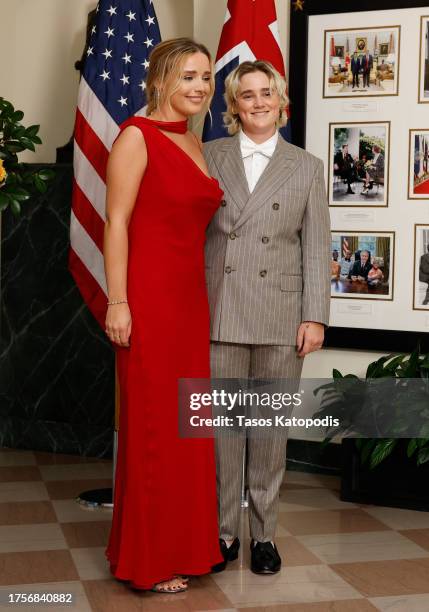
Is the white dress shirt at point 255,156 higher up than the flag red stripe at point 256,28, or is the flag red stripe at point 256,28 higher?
the flag red stripe at point 256,28

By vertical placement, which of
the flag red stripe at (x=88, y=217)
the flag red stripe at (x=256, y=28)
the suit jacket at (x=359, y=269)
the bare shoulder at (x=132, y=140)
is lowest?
the suit jacket at (x=359, y=269)

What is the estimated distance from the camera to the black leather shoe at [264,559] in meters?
3.52

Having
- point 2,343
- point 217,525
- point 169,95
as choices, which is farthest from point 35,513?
point 169,95

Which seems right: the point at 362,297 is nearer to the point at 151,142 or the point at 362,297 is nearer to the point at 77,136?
the point at 77,136

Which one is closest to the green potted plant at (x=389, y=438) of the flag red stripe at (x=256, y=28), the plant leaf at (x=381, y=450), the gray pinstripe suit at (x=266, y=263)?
the plant leaf at (x=381, y=450)

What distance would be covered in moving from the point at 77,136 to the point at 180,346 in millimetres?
1715

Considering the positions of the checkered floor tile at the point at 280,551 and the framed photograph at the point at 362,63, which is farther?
the framed photograph at the point at 362,63

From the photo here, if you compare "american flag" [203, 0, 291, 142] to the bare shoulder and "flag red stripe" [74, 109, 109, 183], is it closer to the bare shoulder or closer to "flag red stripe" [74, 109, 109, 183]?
"flag red stripe" [74, 109, 109, 183]

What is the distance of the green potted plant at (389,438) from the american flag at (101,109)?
1.37 m

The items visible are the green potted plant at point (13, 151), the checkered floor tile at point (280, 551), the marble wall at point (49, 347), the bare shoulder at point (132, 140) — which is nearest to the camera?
the bare shoulder at point (132, 140)

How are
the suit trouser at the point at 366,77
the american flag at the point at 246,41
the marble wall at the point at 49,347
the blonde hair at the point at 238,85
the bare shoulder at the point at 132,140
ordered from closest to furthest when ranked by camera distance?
the bare shoulder at the point at 132,140
the blonde hair at the point at 238,85
the american flag at the point at 246,41
the suit trouser at the point at 366,77
the marble wall at the point at 49,347

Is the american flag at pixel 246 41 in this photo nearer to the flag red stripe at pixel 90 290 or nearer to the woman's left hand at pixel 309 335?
the flag red stripe at pixel 90 290

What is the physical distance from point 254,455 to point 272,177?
103 centimetres

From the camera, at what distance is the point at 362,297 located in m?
4.98
